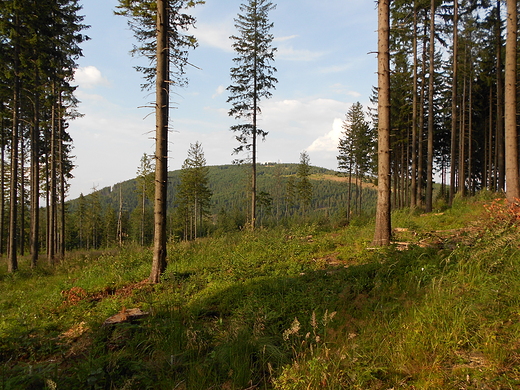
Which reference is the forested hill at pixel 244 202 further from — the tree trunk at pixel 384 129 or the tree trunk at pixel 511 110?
the tree trunk at pixel 511 110

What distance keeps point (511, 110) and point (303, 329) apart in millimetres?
11387

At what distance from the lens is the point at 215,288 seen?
654 centimetres

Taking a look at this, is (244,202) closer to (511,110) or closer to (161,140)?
(511,110)

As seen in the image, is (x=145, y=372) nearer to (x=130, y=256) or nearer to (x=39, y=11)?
(x=130, y=256)

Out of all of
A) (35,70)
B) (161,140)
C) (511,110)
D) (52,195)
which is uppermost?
(35,70)

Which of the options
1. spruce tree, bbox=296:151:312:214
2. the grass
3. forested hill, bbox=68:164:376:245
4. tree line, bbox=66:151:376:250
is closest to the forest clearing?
the grass

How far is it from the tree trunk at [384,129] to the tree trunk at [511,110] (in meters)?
5.46

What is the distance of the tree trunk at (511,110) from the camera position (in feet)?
32.9

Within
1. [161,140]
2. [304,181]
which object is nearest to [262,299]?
[161,140]

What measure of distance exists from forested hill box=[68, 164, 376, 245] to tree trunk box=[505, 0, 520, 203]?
1624 cm

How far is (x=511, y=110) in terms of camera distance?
10188mm

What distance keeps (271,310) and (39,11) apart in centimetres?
1811

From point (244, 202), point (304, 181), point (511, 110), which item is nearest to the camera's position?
point (511, 110)

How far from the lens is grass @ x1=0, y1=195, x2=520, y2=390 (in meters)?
2.95
